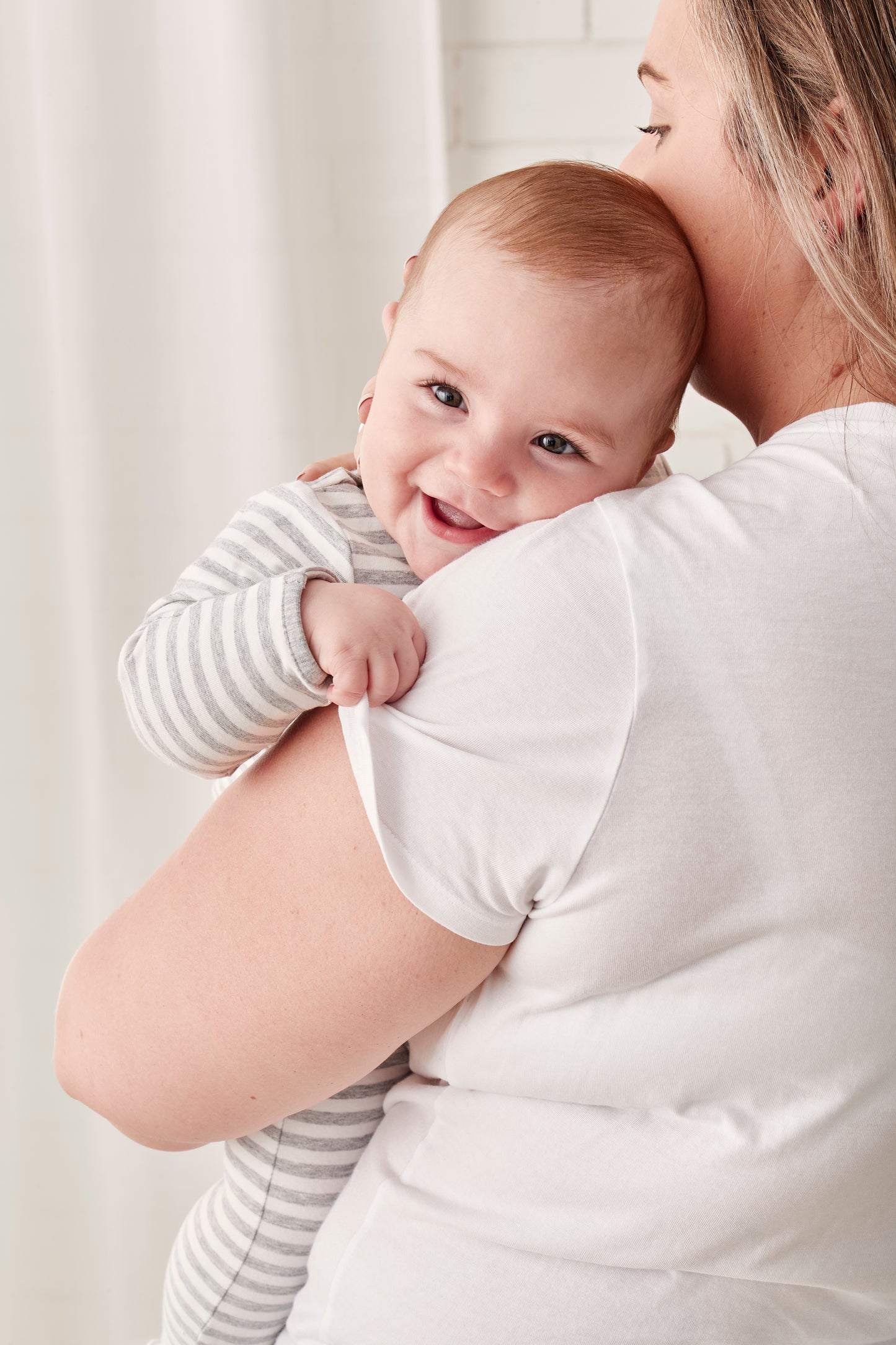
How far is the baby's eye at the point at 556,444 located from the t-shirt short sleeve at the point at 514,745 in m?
0.24

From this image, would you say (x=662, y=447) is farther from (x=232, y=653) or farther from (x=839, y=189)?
(x=232, y=653)

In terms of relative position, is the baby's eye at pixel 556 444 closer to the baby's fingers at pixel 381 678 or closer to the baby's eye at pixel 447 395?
the baby's eye at pixel 447 395

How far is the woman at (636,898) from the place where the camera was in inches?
25.5

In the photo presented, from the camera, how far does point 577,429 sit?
903mm

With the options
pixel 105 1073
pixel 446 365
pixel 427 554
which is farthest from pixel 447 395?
pixel 105 1073

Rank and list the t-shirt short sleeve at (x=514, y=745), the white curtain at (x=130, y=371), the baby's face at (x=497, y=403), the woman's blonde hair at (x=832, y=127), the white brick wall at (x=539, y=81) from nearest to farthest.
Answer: the t-shirt short sleeve at (x=514, y=745)
the woman's blonde hair at (x=832, y=127)
the baby's face at (x=497, y=403)
the white curtain at (x=130, y=371)
the white brick wall at (x=539, y=81)

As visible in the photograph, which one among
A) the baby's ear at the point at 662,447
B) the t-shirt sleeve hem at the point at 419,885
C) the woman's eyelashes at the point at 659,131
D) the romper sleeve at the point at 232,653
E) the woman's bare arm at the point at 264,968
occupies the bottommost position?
the woman's bare arm at the point at 264,968

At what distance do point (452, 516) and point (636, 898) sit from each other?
15.6 inches

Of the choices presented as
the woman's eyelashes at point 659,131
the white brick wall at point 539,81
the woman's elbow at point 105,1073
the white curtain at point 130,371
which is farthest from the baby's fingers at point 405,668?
the white brick wall at point 539,81

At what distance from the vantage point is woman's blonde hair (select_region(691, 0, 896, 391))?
74 centimetres

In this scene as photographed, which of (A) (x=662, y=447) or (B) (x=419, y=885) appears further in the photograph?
(A) (x=662, y=447)

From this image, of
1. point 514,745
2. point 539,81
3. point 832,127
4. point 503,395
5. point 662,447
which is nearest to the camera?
point 514,745

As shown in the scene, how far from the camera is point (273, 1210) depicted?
0.96 metres

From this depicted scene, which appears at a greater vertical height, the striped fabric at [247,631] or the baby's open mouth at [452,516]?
the baby's open mouth at [452,516]
